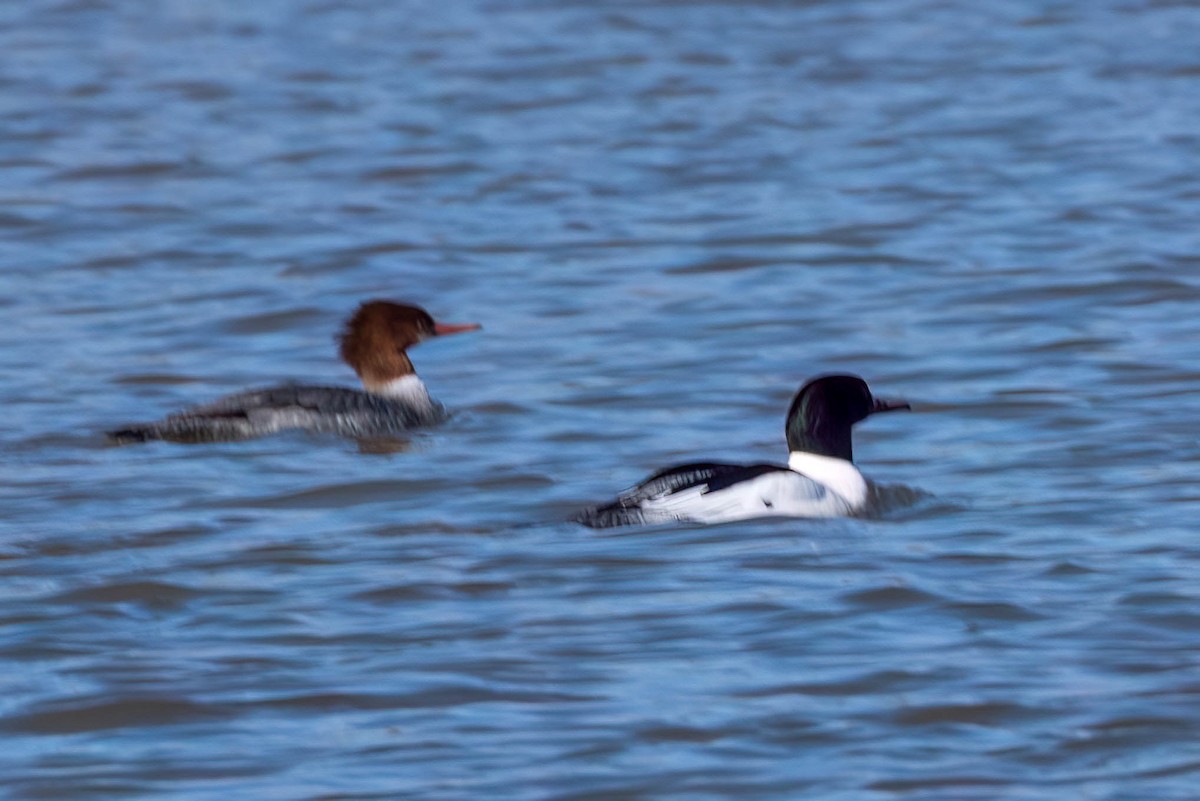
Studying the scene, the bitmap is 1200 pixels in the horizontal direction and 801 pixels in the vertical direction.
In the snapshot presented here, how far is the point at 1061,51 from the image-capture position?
784 inches

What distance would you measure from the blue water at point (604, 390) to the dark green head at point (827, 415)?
308 millimetres

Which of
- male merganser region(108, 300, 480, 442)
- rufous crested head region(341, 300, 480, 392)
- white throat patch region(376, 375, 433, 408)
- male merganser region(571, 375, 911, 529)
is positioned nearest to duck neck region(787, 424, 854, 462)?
male merganser region(571, 375, 911, 529)

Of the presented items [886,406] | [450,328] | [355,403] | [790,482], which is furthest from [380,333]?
[790,482]

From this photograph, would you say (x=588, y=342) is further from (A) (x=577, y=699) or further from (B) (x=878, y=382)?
(A) (x=577, y=699)

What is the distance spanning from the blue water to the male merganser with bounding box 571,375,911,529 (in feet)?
0.39

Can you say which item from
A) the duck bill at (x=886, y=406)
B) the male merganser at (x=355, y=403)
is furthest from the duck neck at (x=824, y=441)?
the male merganser at (x=355, y=403)

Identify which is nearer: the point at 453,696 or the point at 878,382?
the point at 453,696

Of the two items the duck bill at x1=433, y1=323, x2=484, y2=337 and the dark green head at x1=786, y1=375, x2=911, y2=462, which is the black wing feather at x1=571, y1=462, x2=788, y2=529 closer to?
the dark green head at x1=786, y1=375, x2=911, y2=462

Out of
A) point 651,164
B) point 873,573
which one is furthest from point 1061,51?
point 873,573

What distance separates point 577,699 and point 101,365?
19.2 ft

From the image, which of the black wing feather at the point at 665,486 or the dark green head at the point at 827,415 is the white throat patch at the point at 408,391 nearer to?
the dark green head at the point at 827,415

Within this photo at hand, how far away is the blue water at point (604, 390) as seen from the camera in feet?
20.6

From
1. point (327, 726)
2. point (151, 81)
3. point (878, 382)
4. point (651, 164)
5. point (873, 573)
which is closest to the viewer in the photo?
point (327, 726)

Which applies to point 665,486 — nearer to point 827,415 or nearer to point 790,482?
point 790,482
